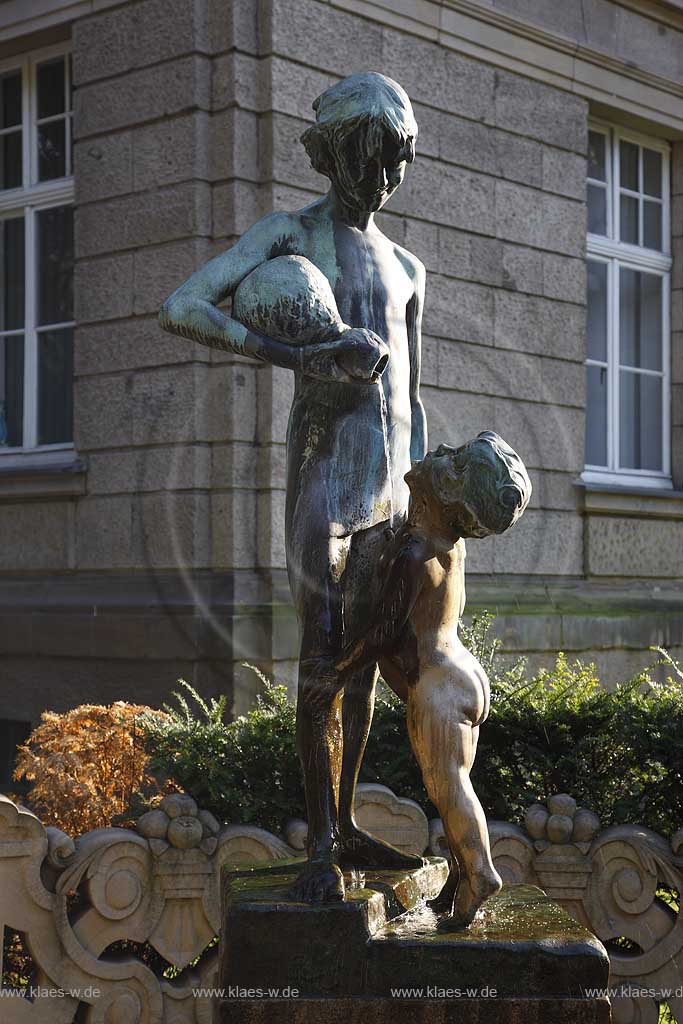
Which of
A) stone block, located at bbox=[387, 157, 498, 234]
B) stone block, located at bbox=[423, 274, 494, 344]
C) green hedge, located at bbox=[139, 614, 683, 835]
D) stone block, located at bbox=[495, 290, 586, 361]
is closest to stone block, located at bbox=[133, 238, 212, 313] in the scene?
stone block, located at bbox=[387, 157, 498, 234]

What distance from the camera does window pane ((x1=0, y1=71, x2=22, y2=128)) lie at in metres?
9.16

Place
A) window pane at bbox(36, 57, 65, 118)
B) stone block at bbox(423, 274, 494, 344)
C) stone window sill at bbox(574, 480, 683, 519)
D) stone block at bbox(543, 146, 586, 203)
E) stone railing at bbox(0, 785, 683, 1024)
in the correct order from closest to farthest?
1. stone railing at bbox(0, 785, 683, 1024)
2. stone block at bbox(423, 274, 494, 344)
3. window pane at bbox(36, 57, 65, 118)
4. stone block at bbox(543, 146, 586, 203)
5. stone window sill at bbox(574, 480, 683, 519)

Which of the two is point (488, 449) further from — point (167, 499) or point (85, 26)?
point (85, 26)

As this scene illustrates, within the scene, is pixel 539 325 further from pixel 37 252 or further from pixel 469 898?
pixel 469 898

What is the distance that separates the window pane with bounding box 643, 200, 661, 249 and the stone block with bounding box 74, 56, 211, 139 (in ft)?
14.5

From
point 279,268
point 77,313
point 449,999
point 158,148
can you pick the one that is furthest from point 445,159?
point 449,999

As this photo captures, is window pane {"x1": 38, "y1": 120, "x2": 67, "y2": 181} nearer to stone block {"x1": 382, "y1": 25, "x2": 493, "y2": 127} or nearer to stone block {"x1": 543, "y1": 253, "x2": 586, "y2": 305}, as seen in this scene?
stone block {"x1": 382, "y1": 25, "x2": 493, "y2": 127}

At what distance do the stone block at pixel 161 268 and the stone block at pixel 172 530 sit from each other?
2.83ft

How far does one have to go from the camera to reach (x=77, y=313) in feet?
27.3

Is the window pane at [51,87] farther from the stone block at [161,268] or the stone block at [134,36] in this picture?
the stone block at [161,268]

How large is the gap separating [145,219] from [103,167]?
21.3 inches

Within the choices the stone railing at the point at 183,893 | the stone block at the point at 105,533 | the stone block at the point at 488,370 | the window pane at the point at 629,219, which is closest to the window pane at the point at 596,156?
the window pane at the point at 629,219

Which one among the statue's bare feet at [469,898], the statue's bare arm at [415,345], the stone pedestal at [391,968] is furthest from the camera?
the statue's bare arm at [415,345]

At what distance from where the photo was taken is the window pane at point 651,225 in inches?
426
